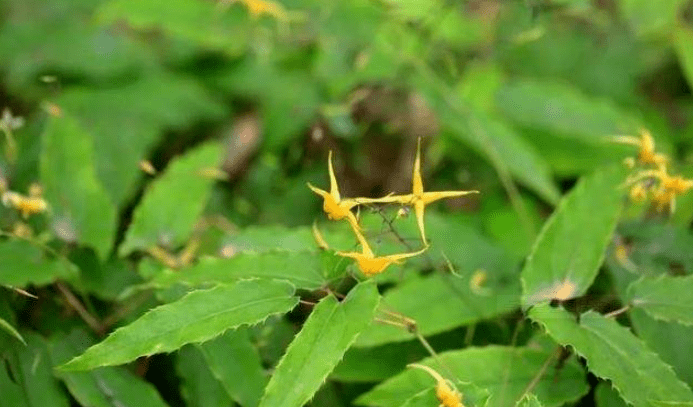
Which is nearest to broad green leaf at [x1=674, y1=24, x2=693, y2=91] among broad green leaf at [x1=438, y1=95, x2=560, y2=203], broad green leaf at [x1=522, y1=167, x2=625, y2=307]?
broad green leaf at [x1=438, y1=95, x2=560, y2=203]

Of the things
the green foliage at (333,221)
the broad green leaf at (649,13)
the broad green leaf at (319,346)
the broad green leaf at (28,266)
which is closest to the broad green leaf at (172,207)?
the green foliage at (333,221)

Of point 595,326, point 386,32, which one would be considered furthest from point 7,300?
point 386,32

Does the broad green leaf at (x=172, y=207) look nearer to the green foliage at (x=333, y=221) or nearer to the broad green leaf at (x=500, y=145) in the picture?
the green foliage at (x=333, y=221)

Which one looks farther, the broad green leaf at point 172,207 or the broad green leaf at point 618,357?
the broad green leaf at point 172,207

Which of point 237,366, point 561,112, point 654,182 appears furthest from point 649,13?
point 237,366

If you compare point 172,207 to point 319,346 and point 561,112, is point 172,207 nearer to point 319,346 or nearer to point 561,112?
point 319,346

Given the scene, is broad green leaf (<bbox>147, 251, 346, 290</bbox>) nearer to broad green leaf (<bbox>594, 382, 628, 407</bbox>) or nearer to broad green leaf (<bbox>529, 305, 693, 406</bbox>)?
broad green leaf (<bbox>529, 305, 693, 406</bbox>)

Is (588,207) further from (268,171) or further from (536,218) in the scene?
(268,171)

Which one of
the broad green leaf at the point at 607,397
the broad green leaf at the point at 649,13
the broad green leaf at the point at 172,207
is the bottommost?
the broad green leaf at the point at 607,397

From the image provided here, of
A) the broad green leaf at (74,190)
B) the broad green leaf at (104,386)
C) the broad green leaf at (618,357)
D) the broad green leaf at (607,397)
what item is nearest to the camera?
the broad green leaf at (618,357)
